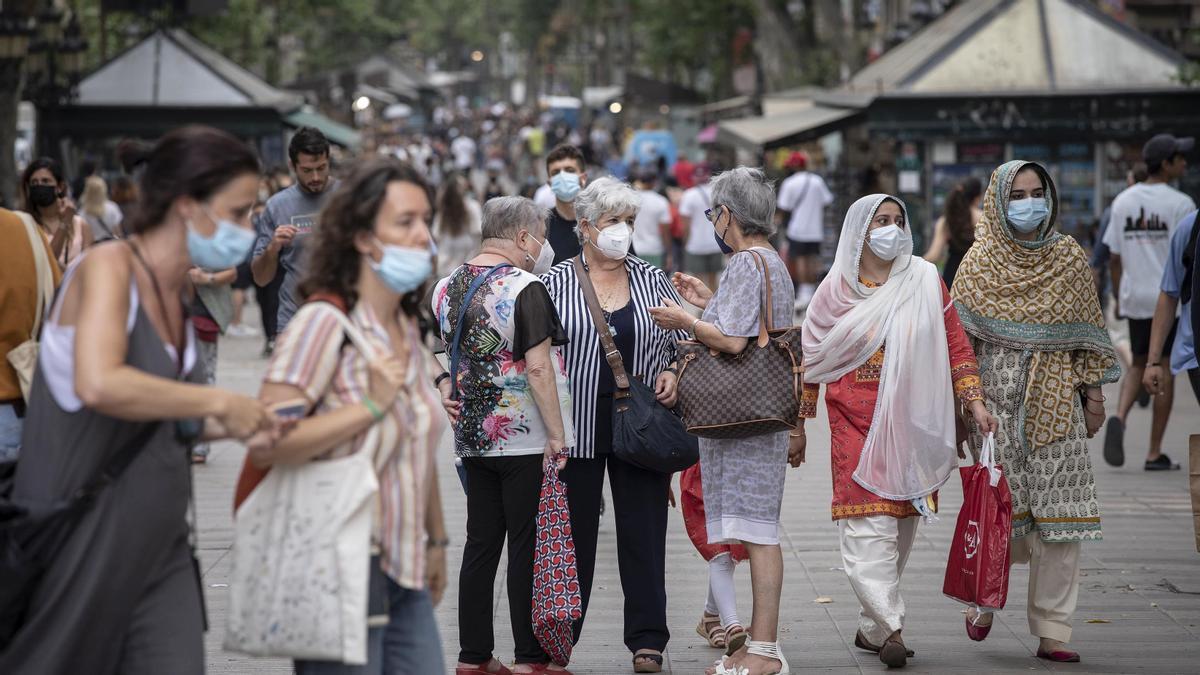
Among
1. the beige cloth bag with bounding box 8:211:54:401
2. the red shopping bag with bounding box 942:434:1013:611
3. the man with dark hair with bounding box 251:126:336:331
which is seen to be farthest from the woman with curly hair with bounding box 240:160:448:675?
the man with dark hair with bounding box 251:126:336:331

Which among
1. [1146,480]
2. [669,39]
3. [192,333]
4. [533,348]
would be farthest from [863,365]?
[669,39]

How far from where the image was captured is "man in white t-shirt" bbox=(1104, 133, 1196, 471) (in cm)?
1016

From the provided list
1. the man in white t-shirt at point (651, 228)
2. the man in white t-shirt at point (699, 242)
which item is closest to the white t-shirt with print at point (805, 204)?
the man in white t-shirt at point (699, 242)

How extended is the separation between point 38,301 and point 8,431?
0.43 meters

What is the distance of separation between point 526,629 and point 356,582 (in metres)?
2.48

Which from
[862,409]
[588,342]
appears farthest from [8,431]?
[862,409]

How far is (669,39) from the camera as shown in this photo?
49156 mm

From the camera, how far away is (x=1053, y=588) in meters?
6.02

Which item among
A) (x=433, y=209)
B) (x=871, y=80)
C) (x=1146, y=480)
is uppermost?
(x=871, y=80)

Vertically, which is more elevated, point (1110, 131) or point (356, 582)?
point (1110, 131)

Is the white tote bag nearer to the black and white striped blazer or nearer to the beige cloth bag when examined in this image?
the beige cloth bag

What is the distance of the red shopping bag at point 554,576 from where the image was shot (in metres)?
5.78

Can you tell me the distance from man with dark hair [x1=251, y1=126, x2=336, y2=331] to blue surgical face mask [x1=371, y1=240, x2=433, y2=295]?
149 inches

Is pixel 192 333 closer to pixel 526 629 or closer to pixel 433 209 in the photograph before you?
pixel 433 209
